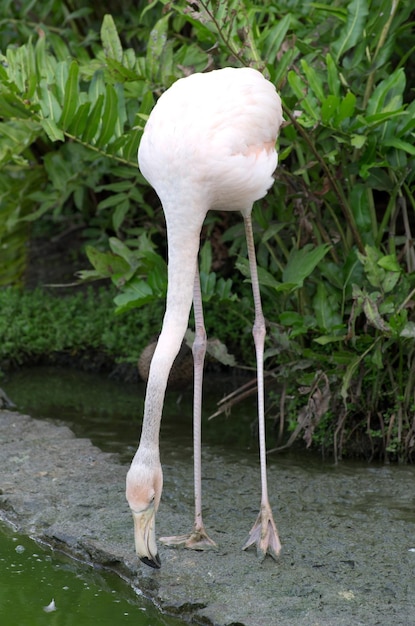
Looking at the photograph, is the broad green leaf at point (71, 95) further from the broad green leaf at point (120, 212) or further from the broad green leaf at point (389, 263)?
the broad green leaf at point (389, 263)

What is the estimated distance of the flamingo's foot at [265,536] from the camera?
382 centimetres

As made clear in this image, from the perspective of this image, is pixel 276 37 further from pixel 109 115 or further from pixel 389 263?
pixel 389 263

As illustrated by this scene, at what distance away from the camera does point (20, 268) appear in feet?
26.0

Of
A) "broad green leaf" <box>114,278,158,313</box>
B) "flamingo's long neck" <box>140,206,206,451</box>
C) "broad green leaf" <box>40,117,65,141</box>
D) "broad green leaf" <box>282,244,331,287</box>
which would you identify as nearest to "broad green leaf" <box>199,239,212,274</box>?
"broad green leaf" <box>114,278,158,313</box>

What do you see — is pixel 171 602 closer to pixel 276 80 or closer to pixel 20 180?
pixel 276 80

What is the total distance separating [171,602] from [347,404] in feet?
6.25

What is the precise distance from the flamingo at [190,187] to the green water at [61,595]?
8.5 inches

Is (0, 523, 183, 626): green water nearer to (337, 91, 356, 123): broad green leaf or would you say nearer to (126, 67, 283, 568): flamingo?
(126, 67, 283, 568): flamingo

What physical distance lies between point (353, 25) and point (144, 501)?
2.66 m

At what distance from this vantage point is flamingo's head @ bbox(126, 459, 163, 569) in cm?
349

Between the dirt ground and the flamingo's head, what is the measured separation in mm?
185

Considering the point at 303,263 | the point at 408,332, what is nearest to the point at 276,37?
the point at 303,263

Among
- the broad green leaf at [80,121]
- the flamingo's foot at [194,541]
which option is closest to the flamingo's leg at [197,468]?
the flamingo's foot at [194,541]

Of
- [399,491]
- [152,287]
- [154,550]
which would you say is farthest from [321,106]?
[154,550]
